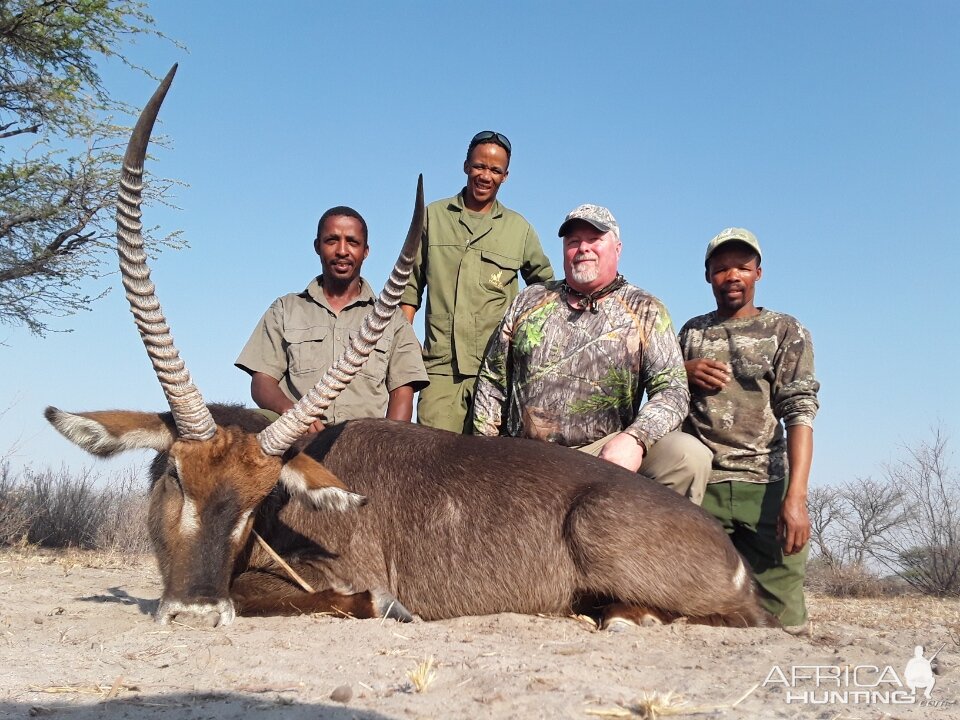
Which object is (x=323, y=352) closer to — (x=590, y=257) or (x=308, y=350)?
(x=308, y=350)

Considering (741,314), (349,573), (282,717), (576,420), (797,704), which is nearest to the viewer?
(282,717)

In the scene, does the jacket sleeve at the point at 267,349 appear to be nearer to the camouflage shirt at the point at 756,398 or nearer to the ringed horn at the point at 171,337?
the ringed horn at the point at 171,337

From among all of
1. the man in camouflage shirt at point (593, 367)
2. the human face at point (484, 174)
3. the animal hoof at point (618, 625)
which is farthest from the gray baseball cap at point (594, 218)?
the animal hoof at point (618, 625)

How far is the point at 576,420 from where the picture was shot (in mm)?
6305

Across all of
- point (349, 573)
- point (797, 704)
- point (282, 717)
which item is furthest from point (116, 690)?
point (797, 704)

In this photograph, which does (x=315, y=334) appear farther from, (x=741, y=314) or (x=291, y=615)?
(x=741, y=314)

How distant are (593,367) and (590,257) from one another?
2.60 feet

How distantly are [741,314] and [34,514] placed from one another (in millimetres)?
8828

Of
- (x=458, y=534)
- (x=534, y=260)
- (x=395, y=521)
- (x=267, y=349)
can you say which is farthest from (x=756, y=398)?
(x=267, y=349)

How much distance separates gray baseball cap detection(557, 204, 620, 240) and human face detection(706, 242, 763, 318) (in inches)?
30.9

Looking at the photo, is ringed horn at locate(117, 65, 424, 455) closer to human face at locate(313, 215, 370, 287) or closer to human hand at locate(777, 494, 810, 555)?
human face at locate(313, 215, 370, 287)

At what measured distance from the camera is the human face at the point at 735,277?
21.8 feet

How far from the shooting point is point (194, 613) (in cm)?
438

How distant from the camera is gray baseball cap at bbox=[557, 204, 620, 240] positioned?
650 centimetres
